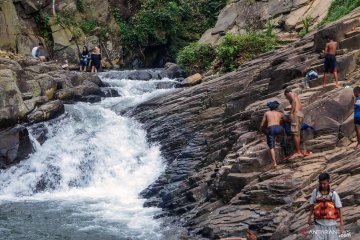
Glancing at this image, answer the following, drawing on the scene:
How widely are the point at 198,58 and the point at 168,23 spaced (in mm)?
9896

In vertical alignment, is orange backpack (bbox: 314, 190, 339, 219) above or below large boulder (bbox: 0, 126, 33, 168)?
below

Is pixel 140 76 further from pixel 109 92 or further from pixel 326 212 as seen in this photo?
pixel 326 212

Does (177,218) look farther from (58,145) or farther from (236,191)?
(58,145)

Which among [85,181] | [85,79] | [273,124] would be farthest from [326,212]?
[85,79]

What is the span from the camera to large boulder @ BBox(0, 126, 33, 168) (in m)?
20.4

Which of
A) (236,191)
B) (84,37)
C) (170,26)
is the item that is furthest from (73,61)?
(236,191)

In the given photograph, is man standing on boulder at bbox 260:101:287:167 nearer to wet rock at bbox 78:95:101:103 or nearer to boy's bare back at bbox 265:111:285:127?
boy's bare back at bbox 265:111:285:127

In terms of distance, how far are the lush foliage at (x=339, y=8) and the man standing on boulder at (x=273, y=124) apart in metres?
9.90

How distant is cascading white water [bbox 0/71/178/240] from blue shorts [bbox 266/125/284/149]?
3.85 meters

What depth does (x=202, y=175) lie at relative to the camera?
16.8m

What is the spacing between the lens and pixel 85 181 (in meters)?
20.5

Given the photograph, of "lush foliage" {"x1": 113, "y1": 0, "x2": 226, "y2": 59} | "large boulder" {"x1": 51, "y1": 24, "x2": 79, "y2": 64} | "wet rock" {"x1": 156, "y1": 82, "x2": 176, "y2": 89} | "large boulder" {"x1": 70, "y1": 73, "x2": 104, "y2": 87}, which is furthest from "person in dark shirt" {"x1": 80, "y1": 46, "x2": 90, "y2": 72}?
"lush foliage" {"x1": 113, "y1": 0, "x2": 226, "y2": 59}

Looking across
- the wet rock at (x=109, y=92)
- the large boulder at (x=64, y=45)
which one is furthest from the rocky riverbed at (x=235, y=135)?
the large boulder at (x=64, y=45)

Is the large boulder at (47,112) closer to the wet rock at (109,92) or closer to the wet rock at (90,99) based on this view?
the wet rock at (90,99)
